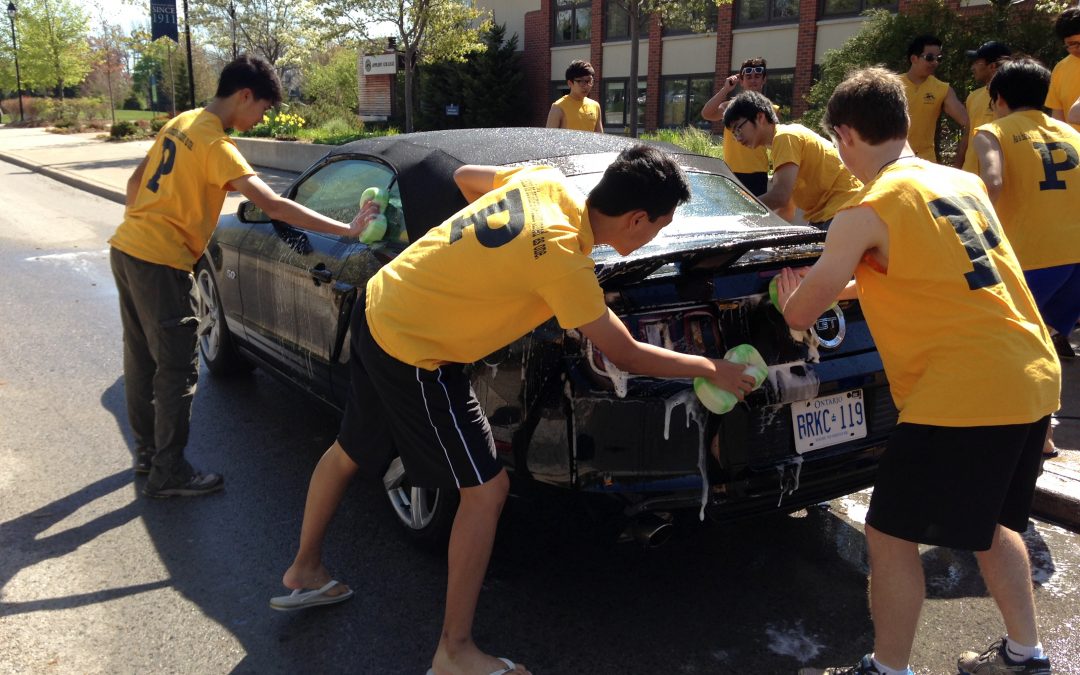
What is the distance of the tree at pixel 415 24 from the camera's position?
17656 mm

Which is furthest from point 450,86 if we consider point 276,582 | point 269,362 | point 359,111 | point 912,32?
point 276,582

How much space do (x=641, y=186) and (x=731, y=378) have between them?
615 mm

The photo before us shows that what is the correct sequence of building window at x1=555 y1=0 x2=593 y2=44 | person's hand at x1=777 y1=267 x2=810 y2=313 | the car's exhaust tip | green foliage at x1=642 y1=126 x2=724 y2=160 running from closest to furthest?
person's hand at x1=777 y1=267 x2=810 y2=313, the car's exhaust tip, green foliage at x1=642 y1=126 x2=724 y2=160, building window at x1=555 y1=0 x2=593 y2=44

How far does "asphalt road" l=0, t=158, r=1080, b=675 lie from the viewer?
301 cm

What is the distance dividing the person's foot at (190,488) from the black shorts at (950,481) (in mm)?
3056

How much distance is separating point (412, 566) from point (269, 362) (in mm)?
1785

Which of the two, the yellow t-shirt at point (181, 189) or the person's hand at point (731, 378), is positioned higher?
the yellow t-shirt at point (181, 189)

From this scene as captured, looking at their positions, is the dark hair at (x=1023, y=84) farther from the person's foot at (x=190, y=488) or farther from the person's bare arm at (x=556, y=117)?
the person's bare arm at (x=556, y=117)

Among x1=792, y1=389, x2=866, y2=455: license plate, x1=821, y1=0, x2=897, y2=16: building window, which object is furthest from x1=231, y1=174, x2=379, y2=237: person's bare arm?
x1=821, y1=0, x2=897, y2=16: building window

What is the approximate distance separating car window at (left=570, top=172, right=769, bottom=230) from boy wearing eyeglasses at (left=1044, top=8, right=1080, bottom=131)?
8.04 ft

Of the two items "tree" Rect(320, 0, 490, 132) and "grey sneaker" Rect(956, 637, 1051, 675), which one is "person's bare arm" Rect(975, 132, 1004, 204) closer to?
"grey sneaker" Rect(956, 637, 1051, 675)

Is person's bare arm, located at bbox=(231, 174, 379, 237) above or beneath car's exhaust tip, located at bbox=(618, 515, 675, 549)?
above

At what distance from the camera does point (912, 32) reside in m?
10.5

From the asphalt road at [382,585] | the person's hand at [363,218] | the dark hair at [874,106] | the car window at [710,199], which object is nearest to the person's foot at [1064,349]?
the asphalt road at [382,585]
